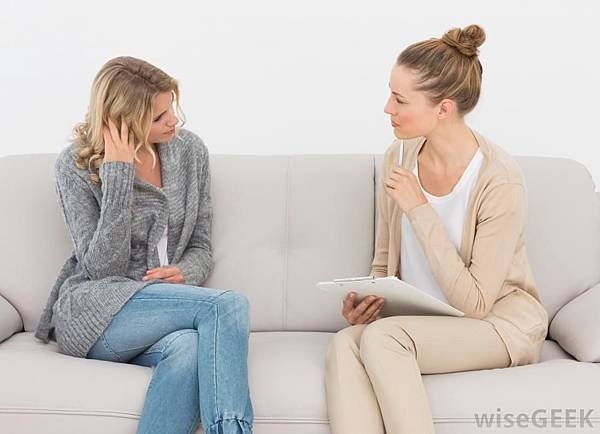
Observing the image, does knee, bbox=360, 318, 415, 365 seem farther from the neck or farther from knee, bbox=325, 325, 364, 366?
the neck

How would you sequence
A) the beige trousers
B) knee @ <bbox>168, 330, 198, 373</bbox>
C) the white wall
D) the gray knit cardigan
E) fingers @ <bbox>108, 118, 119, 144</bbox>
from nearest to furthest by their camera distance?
the beige trousers, knee @ <bbox>168, 330, 198, 373</bbox>, the gray knit cardigan, fingers @ <bbox>108, 118, 119, 144</bbox>, the white wall

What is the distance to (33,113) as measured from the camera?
10.9ft

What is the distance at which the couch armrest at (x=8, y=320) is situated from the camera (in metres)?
2.49

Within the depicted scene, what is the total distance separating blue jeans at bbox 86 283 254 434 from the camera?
204 centimetres

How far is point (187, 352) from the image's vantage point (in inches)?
84.4

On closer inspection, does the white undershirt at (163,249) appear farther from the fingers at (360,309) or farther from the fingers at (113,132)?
the fingers at (360,309)

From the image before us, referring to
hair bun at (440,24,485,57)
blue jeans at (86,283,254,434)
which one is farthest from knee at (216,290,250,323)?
hair bun at (440,24,485,57)

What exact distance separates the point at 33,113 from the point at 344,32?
1136 millimetres

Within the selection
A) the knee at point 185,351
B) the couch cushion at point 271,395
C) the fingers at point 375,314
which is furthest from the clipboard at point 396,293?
the knee at point 185,351

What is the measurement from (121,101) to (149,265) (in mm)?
441

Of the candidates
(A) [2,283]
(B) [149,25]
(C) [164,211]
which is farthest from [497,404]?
(B) [149,25]

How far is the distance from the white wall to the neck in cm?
86

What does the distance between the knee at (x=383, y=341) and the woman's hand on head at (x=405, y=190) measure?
11.7 inches

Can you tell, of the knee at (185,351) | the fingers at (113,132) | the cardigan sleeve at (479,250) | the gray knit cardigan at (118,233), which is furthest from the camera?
the fingers at (113,132)
